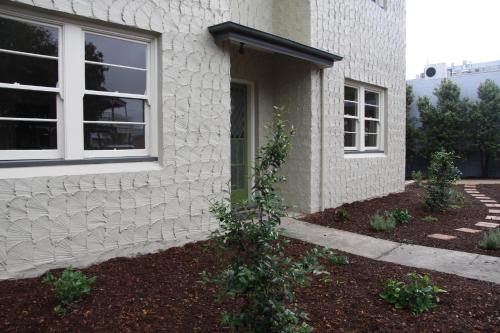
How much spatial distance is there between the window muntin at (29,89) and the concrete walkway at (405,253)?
290 cm

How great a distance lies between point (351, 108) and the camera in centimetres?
952

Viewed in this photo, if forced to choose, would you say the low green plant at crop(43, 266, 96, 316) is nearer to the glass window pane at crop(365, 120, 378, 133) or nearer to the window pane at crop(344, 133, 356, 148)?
the window pane at crop(344, 133, 356, 148)

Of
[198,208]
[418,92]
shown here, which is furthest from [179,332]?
[418,92]

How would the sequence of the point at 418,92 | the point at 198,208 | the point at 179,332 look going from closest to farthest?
the point at 179,332 → the point at 198,208 → the point at 418,92

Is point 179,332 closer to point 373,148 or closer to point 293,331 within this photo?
point 293,331

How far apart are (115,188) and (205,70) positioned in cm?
211

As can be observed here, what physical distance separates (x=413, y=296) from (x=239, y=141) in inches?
189

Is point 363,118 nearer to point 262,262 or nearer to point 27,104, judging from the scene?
point 27,104

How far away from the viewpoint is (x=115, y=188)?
191 inches

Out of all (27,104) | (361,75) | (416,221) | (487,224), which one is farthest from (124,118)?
(487,224)

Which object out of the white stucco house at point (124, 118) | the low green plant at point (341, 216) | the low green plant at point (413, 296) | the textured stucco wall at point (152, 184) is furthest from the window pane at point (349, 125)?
the low green plant at point (413, 296)

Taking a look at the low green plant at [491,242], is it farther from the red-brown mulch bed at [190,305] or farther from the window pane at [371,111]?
the window pane at [371,111]

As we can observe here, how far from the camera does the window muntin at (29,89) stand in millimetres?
4211

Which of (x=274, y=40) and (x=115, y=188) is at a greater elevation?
(x=274, y=40)
